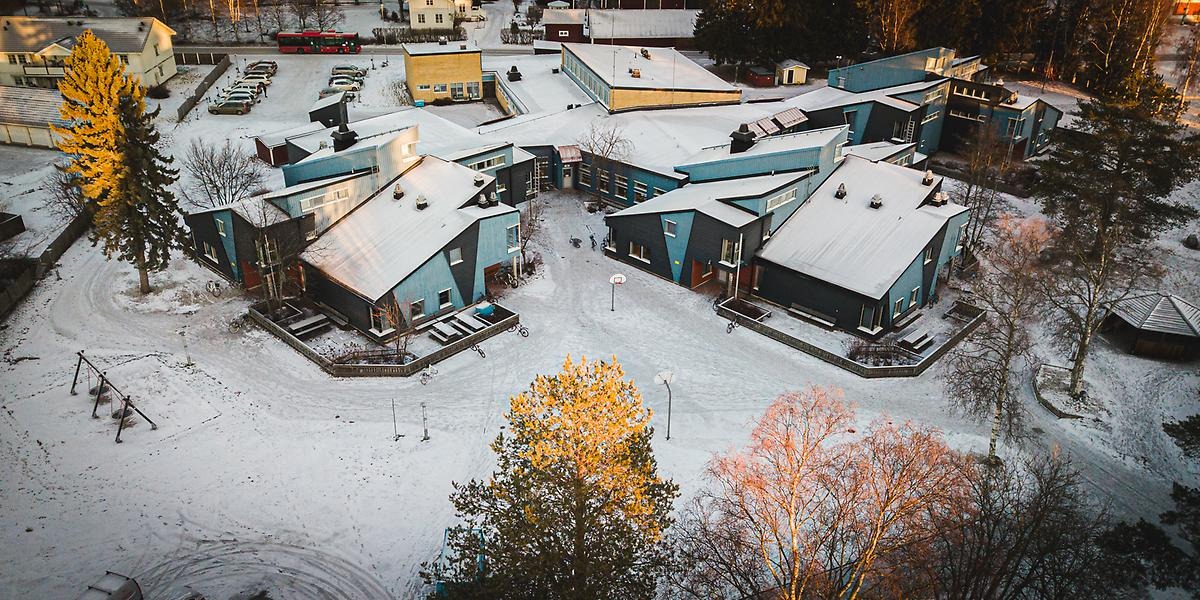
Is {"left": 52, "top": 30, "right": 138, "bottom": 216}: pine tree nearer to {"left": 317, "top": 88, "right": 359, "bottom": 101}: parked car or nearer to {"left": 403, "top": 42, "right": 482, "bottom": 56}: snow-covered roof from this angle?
{"left": 317, "top": 88, "right": 359, "bottom": 101}: parked car

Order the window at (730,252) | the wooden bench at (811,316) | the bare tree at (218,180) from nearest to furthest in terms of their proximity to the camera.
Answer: the wooden bench at (811,316)
the window at (730,252)
the bare tree at (218,180)

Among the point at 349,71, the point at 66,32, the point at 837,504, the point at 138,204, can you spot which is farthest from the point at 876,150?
the point at 66,32

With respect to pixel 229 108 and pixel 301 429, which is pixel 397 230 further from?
pixel 229 108

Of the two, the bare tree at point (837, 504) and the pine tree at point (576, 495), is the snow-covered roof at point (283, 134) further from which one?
the bare tree at point (837, 504)

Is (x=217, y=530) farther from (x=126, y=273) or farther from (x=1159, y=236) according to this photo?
(x=1159, y=236)

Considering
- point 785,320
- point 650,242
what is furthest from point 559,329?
point 785,320

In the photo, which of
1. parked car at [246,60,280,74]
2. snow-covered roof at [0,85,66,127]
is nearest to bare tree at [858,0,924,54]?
parked car at [246,60,280,74]

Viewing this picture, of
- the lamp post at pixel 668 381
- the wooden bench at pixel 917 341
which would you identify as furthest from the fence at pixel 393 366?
the wooden bench at pixel 917 341
